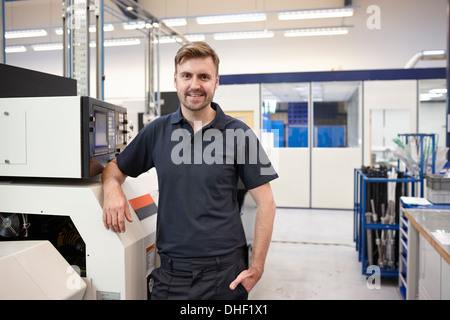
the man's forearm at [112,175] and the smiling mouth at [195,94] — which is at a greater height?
the smiling mouth at [195,94]

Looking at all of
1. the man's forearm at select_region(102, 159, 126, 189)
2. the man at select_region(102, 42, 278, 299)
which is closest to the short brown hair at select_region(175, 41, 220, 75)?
the man at select_region(102, 42, 278, 299)

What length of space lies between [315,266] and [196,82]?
2925 millimetres

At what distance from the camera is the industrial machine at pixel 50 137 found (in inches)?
51.5

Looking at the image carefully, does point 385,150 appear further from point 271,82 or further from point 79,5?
point 79,5

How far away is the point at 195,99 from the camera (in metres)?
1.31

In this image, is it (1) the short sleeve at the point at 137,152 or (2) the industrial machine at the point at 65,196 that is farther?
(1) the short sleeve at the point at 137,152

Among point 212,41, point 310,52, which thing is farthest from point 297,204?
point 212,41

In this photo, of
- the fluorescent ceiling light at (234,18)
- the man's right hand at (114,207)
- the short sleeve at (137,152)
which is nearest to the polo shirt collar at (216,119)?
the short sleeve at (137,152)

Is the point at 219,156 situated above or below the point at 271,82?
below

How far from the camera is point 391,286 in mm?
3215

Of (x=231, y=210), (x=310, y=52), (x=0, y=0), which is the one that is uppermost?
(x=310, y=52)

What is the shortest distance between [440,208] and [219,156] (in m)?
1.94

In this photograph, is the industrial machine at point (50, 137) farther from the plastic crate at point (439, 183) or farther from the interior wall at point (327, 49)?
the interior wall at point (327, 49)

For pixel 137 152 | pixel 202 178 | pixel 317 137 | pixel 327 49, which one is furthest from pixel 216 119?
pixel 327 49
